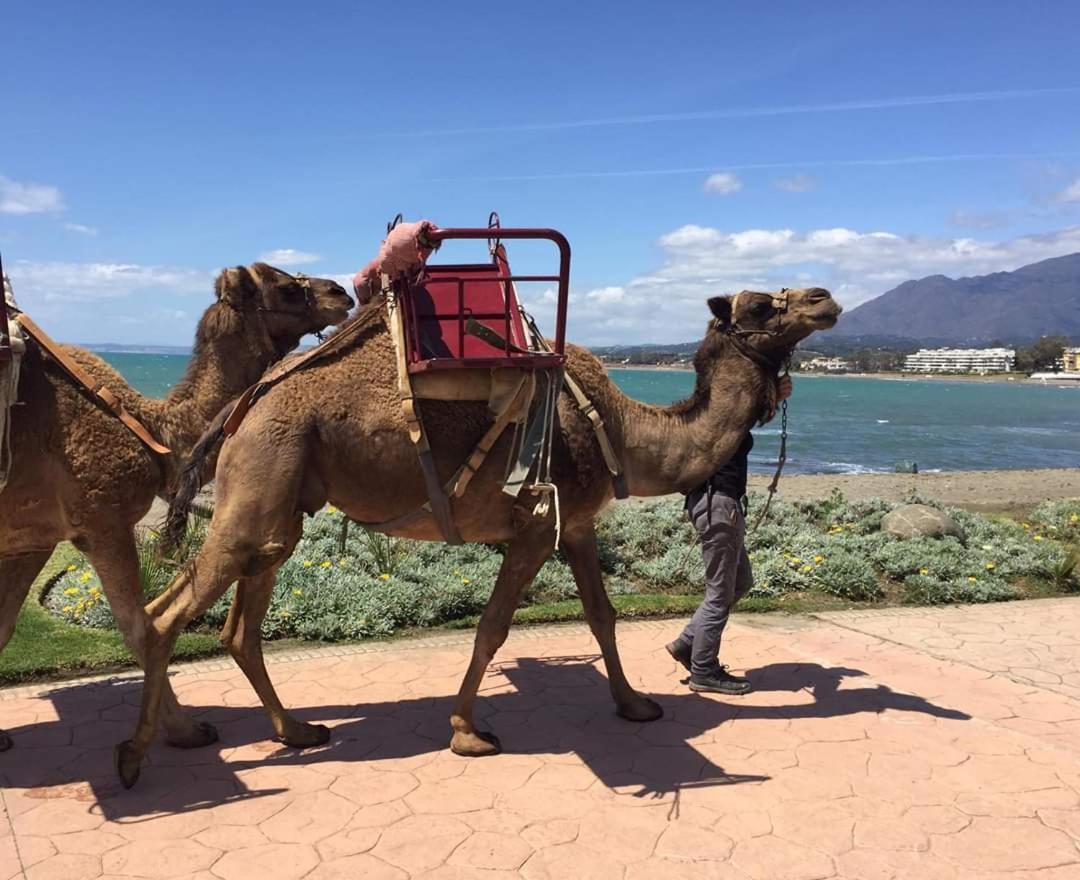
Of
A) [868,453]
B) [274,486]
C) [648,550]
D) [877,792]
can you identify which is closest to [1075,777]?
[877,792]

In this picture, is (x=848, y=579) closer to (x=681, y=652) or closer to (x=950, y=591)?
(x=950, y=591)

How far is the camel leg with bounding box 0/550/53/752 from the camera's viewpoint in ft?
17.5

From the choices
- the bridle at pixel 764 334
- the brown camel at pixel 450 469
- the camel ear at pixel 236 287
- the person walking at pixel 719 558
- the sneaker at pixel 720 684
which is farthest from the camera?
the sneaker at pixel 720 684

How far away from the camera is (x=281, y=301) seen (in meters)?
5.09

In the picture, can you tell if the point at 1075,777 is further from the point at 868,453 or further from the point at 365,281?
the point at 868,453

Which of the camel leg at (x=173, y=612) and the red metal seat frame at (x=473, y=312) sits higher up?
the red metal seat frame at (x=473, y=312)

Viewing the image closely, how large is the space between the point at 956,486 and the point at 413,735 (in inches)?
908

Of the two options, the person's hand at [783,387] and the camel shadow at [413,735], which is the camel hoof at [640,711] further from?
the person's hand at [783,387]

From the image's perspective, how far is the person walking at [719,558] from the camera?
5.94m

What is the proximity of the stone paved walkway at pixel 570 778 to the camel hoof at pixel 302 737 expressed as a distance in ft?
0.21

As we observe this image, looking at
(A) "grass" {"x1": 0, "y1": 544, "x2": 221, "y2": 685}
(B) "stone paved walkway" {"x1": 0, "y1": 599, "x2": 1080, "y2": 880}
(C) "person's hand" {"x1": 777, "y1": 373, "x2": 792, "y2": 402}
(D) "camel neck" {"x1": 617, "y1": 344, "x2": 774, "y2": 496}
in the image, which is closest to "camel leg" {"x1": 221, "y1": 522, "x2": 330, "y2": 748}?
(B) "stone paved walkway" {"x1": 0, "y1": 599, "x2": 1080, "y2": 880}

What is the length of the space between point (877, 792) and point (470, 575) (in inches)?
189

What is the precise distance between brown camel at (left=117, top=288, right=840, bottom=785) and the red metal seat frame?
0.27 metres

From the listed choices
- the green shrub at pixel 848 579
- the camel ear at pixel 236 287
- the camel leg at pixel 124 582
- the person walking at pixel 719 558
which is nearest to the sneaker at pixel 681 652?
the person walking at pixel 719 558
